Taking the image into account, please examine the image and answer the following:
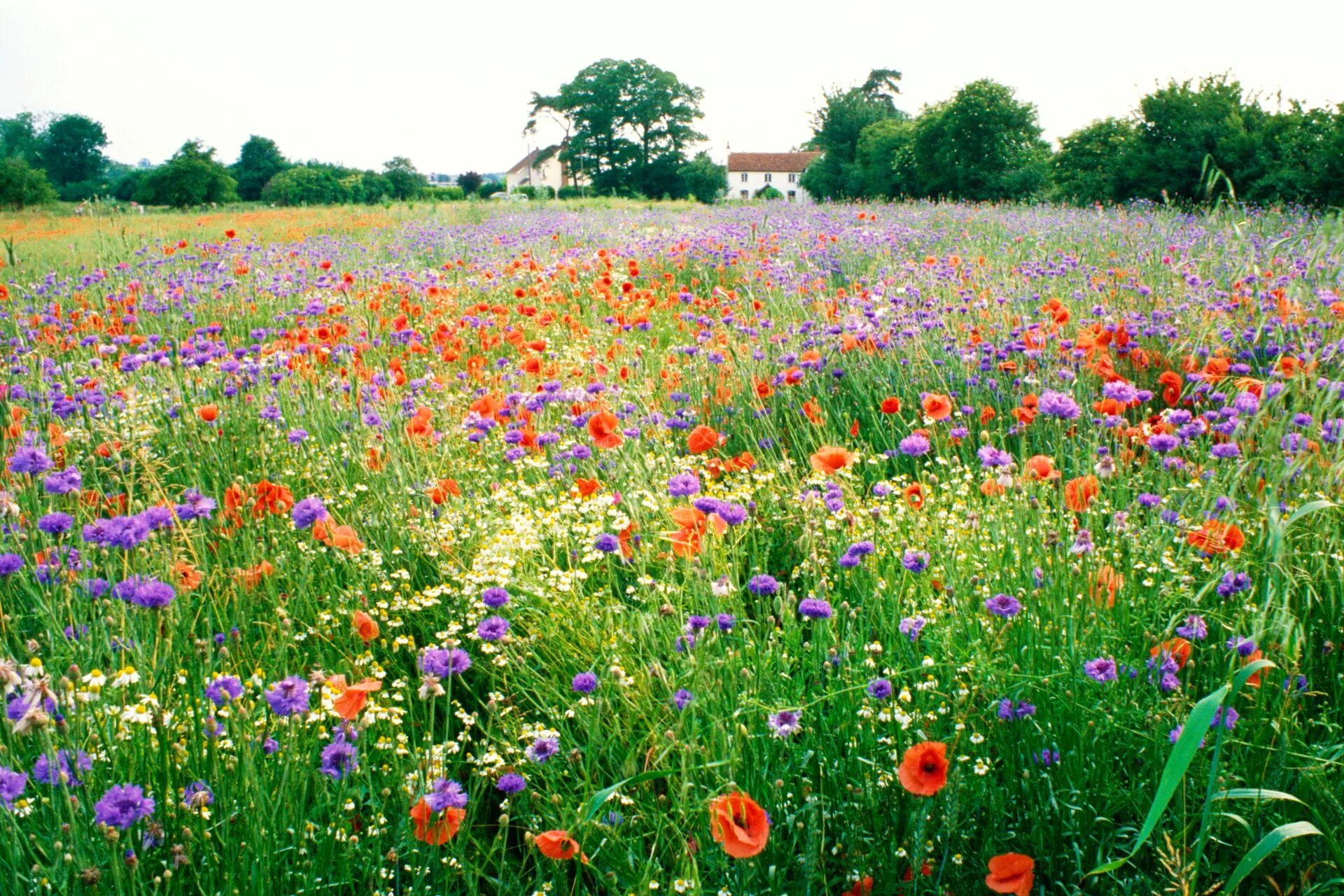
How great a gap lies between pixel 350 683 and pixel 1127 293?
5202mm

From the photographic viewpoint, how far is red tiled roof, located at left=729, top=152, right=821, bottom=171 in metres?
85.3

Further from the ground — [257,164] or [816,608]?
[257,164]

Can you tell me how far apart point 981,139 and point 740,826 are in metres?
32.6

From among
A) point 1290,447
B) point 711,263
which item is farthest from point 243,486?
point 711,263

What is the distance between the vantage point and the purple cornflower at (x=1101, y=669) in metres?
1.46

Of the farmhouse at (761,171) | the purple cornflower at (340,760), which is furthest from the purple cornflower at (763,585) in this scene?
the farmhouse at (761,171)

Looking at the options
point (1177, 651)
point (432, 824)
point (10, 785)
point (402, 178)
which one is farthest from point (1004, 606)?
point (402, 178)

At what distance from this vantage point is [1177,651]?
160cm

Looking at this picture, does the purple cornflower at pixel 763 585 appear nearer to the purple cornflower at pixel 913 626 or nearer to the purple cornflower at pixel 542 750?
the purple cornflower at pixel 913 626

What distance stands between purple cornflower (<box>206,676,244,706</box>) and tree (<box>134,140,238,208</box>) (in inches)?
2002

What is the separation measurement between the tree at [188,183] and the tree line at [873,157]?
0.30 feet

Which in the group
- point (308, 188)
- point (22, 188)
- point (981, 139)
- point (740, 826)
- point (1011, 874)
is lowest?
point (1011, 874)

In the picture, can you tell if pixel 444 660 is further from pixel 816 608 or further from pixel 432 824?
pixel 816 608

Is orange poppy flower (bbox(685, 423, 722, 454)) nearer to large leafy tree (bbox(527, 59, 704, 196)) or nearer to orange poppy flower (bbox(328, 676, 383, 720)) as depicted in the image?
orange poppy flower (bbox(328, 676, 383, 720))
